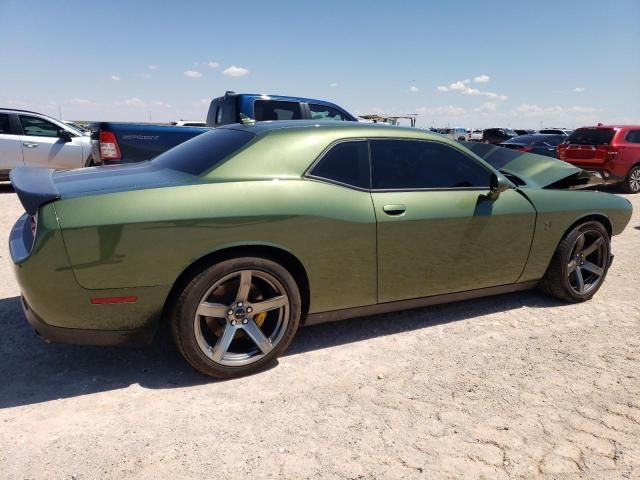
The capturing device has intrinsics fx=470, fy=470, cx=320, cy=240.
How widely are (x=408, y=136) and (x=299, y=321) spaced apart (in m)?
1.50

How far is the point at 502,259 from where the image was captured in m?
3.57

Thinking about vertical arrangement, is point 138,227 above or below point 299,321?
above

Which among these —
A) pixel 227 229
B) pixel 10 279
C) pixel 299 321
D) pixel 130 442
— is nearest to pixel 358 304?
pixel 299 321

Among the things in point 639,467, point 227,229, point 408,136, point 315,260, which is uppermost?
point 408,136

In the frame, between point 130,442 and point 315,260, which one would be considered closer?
point 130,442

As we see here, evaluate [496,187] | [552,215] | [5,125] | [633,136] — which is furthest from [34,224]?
[633,136]

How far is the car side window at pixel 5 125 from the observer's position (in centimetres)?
927

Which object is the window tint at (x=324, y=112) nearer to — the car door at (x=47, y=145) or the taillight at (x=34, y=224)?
the car door at (x=47, y=145)

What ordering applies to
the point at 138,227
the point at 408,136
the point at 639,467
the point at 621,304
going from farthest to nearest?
1. the point at 621,304
2. the point at 408,136
3. the point at 138,227
4. the point at 639,467

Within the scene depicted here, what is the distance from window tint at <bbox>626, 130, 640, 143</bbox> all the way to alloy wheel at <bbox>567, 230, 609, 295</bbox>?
8.63 m

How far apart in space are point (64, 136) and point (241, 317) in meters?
8.77

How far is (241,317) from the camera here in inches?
108

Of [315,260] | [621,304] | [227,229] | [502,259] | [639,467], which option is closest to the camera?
[639,467]

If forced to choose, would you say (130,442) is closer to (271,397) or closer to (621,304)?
(271,397)
